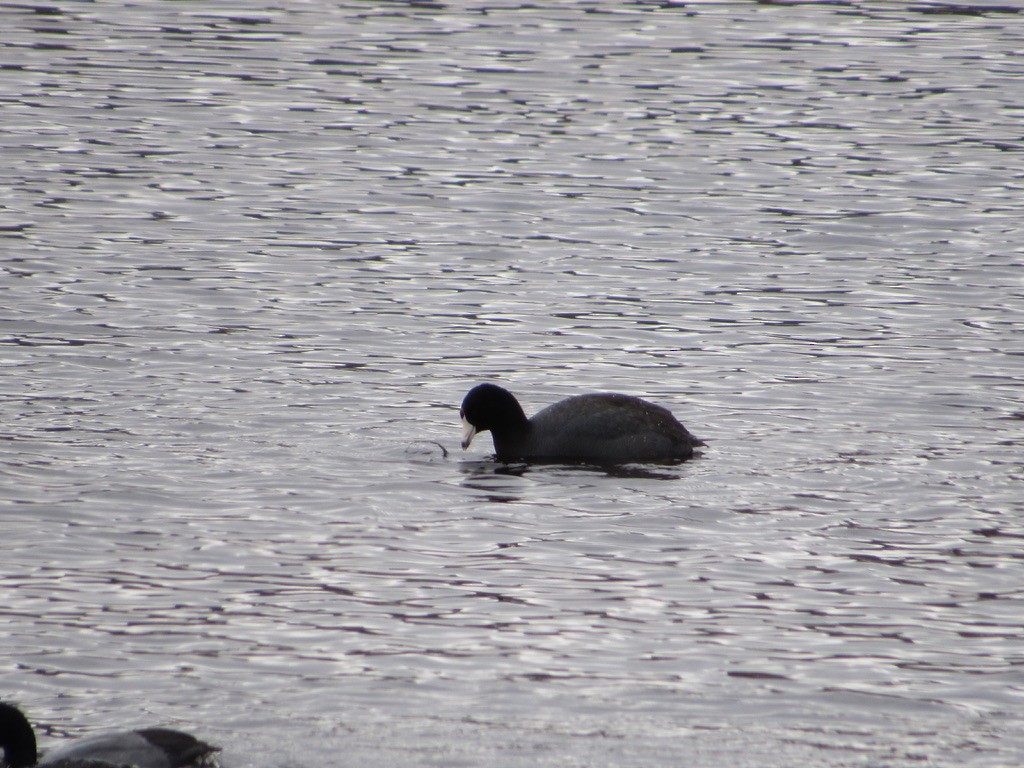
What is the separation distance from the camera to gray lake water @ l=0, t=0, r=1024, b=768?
9.84 m

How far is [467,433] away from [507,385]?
2.11 metres

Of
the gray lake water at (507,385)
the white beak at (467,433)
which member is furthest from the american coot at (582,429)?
the gray lake water at (507,385)

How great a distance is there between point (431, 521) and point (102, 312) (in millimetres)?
7047

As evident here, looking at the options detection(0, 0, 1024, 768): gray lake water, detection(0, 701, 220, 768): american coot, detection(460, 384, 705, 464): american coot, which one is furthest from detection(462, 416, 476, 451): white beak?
detection(0, 701, 220, 768): american coot

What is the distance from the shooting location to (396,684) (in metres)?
9.86

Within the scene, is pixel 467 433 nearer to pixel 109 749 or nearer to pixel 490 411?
pixel 490 411

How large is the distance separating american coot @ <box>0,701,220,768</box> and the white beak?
6213mm

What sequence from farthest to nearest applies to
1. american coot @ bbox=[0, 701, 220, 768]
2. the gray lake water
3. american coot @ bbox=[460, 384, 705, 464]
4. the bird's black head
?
1. the bird's black head
2. american coot @ bbox=[460, 384, 705, 464]
3. the gray lake water
4. american coot @ bbox=[0, 701, 220, 768]

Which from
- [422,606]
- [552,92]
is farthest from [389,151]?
[422,606]

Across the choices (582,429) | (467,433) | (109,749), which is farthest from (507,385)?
(109,749)

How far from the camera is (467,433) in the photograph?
48.9 feet

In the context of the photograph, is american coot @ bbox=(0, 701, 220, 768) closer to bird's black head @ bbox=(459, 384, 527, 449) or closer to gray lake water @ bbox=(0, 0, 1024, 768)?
gray lake water @ bbox=(0, 0, 1024, 768)

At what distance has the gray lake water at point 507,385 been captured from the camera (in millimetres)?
9844

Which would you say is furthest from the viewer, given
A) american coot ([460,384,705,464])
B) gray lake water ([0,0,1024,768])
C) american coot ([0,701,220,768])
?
american coot ([460,384,705,464])
